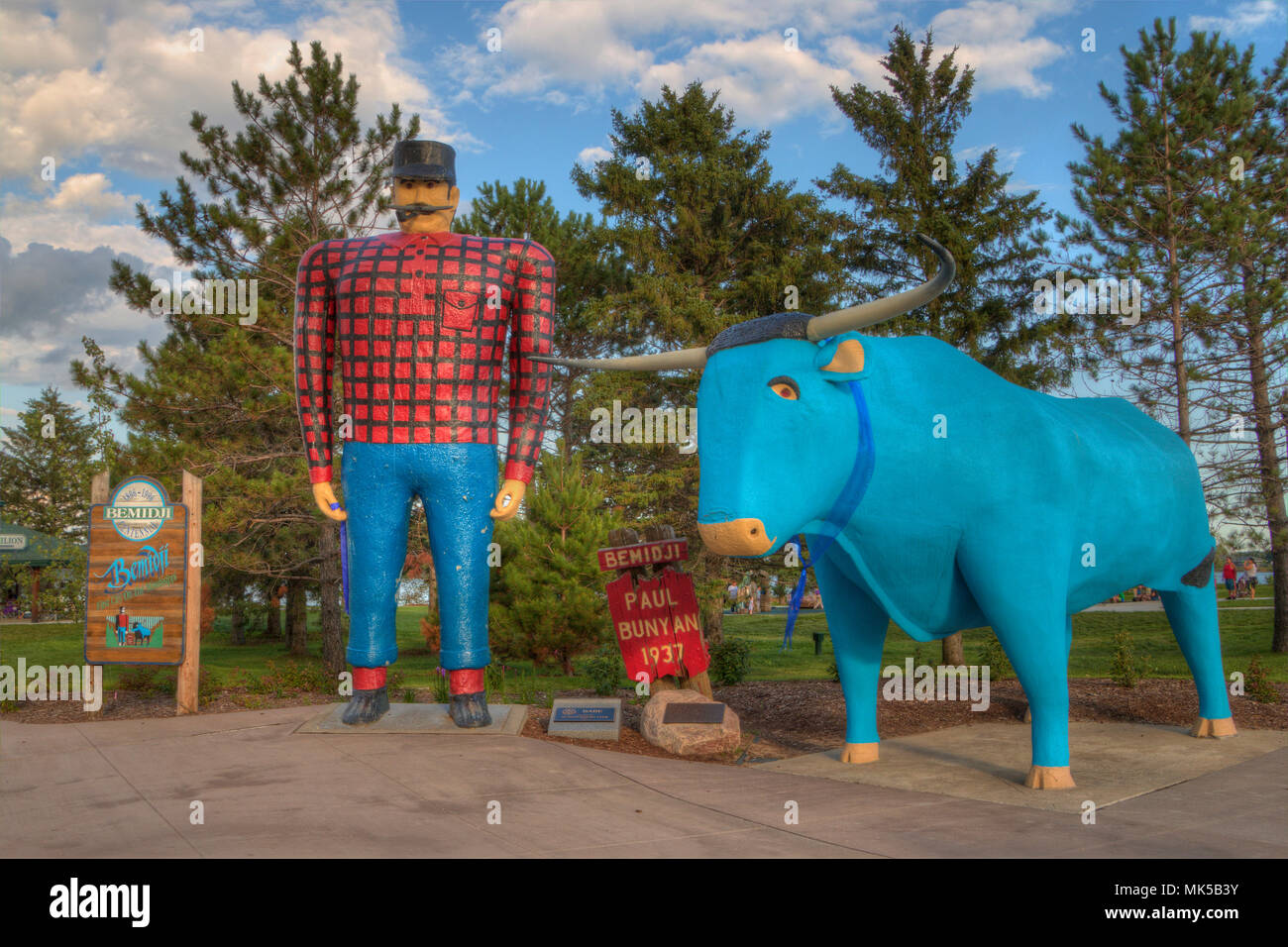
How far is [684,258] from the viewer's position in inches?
689

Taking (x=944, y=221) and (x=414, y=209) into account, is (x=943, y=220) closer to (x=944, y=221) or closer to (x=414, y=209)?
(x=944, y=221)

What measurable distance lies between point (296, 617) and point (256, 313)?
10069mm

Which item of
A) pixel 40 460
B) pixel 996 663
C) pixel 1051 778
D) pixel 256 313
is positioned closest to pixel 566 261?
pixel 256 313

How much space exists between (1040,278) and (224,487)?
11.2 m

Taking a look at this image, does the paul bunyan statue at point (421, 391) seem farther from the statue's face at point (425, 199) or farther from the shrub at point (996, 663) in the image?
the shrub at point (996, 663)

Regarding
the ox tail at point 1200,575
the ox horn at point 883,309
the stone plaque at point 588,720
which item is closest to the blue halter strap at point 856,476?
the ox horn at point 883,309

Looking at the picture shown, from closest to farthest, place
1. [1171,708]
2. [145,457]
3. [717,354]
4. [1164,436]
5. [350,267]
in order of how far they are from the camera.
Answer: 1. [717,354]
2. [350,267]
3. [1164,436]
4. [1171,708]
5. [145,457]

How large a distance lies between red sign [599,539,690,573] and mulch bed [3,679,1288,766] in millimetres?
1285

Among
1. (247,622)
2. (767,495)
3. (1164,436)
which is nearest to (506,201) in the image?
(247,622)

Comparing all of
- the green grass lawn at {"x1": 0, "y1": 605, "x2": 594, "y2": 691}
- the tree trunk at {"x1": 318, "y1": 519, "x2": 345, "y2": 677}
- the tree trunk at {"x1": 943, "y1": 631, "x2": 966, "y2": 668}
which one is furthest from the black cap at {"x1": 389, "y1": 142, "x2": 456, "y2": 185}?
the tree trunk at {"x1": 943, "y1": 631, "x2": 966, "y2": 668}

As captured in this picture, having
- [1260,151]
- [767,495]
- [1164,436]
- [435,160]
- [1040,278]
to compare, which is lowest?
[767,495]

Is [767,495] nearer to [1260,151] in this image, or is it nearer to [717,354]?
[717,354]

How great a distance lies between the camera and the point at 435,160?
22.1 ft

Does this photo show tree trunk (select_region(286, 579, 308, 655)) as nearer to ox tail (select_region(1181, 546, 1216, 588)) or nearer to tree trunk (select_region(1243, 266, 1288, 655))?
ox tail (select_region(1181, 546, 1216, 588))
